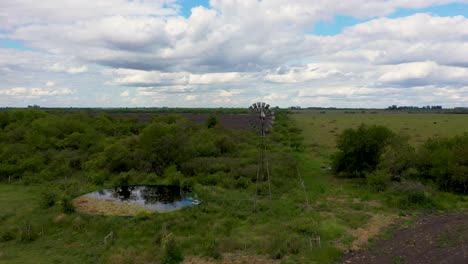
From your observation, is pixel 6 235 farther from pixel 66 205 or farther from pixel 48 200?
pixel 48 200

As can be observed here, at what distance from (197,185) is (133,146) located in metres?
15.0

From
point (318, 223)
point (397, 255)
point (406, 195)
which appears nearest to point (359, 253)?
point (397, 255)

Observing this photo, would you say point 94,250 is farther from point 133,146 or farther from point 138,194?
point 133,146

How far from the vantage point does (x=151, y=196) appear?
2983 cm

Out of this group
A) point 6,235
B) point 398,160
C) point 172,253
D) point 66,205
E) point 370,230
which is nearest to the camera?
point 172,253

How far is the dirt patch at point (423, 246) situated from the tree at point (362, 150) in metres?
13.3

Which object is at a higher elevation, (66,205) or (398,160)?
(398,160)

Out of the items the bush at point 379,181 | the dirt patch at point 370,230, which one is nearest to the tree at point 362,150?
the bush at point 379,181

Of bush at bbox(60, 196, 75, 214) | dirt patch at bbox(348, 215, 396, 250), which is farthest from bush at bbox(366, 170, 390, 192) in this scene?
bush at bbox(60, 196, 75, 214)

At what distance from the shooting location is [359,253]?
17391 mm

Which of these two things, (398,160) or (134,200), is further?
(398,160)

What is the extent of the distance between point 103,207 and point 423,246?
2010 centimetres

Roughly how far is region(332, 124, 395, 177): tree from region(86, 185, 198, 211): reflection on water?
52.6 feet

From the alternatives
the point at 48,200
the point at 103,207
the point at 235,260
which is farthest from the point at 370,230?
the point at 48,200
